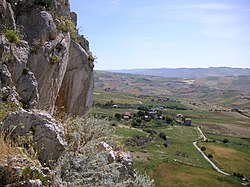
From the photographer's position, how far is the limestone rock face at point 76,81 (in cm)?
1498

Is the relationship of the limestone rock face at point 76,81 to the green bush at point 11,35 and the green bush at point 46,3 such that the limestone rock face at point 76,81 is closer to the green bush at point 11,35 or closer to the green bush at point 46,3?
the green bush at point 46,3

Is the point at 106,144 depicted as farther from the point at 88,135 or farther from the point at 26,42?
the point at 26,42

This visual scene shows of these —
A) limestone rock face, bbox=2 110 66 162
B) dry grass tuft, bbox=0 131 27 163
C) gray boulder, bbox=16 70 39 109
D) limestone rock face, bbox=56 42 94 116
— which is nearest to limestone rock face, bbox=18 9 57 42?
gray boulder, bbox=16 70 39 109

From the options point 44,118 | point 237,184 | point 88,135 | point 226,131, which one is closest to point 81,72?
point 88,135

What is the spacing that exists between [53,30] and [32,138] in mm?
5702

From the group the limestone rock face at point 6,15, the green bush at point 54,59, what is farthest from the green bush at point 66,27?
the limestone rock face at point 6,15

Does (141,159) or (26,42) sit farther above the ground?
(26,42)

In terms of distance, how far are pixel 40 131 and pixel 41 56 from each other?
414 centimetres

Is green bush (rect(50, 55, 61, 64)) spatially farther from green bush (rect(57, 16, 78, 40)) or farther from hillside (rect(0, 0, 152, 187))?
green bush (rect(57, 16, 78, 40))

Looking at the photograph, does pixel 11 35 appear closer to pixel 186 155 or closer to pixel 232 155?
pixel 186 155

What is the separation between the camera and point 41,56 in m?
11.6

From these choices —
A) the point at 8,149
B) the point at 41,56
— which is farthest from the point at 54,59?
the point at 8,149

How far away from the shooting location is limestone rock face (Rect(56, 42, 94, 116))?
15.0m

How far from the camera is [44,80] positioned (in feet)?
39.0
